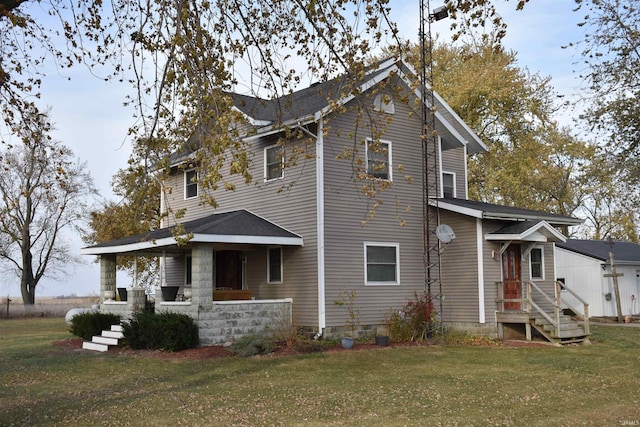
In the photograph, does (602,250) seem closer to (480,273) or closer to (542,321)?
(542,321)

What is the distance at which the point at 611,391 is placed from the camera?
9.98 metres

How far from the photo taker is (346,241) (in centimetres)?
1677

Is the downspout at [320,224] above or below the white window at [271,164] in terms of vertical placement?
below

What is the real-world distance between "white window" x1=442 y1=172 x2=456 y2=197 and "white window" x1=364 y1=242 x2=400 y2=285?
387 centimetres

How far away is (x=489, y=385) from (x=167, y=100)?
697 cm

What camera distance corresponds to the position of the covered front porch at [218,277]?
15289mm

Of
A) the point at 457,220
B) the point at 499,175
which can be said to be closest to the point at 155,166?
the point at 457,220

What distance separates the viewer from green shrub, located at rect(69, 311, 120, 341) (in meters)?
17.6

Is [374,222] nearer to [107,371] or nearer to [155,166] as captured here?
[107,371]

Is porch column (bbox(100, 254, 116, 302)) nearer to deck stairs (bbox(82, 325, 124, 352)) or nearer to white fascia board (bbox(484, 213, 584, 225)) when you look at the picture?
deck stairs (bbox(82, 325, 124, 352))

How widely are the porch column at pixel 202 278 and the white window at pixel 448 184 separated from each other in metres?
8.74

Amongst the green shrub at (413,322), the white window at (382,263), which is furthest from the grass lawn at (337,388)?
the white window at (382,263)

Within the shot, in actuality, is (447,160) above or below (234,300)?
above

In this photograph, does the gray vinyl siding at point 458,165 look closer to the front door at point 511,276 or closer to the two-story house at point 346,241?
the two-story house at point 346,241
